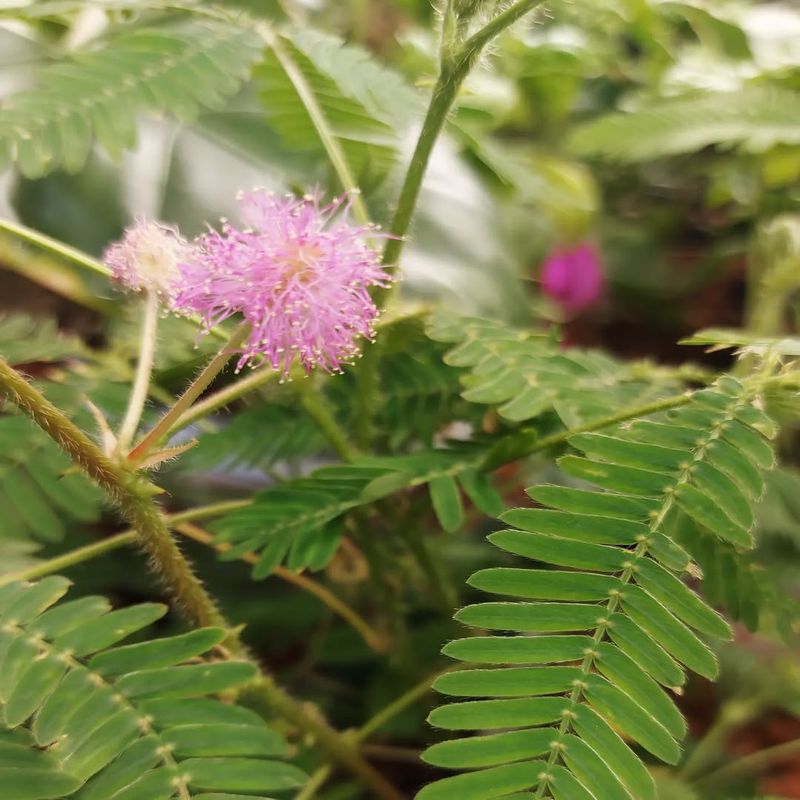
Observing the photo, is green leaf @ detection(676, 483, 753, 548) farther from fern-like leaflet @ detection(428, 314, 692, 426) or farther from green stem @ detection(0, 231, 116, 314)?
green stem @ detection(0, 231, 116, 314)

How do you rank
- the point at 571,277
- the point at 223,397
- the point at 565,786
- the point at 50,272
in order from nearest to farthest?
the point at 565,786 < the point at 223,397 < the point at 50,272 < the point at 571,277

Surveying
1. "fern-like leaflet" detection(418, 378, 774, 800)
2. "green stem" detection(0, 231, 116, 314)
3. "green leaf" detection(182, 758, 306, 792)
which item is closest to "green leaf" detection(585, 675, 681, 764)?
"fern-like leaflet" detection(418, 378, 774, 800)


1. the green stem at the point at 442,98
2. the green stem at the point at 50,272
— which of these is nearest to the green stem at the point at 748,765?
the green stem at the point at 442,98

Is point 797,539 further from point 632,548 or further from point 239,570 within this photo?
point 239,570

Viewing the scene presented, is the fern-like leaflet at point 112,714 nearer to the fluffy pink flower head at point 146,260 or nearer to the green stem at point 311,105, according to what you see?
the fluffy pink flower head at point 146,260

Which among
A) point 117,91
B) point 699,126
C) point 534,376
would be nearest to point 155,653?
point 534,376

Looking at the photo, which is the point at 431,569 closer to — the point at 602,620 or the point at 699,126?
the point at 602,620
